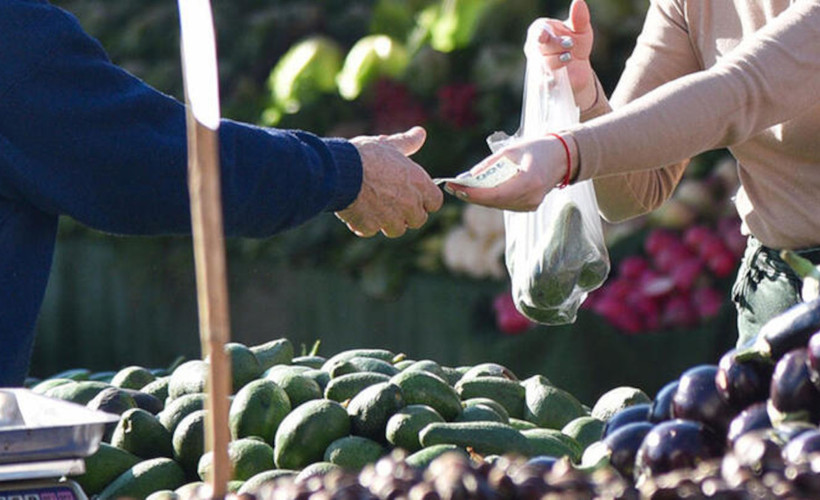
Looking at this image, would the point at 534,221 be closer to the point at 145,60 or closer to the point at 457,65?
the point at 457,65

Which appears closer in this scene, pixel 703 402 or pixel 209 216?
pixel 209 216

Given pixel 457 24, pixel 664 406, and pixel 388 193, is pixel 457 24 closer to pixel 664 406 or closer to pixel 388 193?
pixel 388 193

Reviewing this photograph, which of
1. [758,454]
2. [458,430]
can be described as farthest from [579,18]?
[758,454]

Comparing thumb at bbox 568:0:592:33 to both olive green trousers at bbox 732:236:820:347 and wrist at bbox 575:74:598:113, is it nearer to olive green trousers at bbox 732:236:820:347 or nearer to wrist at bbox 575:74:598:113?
wrist at bbox 575:74:598:113

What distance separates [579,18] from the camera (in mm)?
2340

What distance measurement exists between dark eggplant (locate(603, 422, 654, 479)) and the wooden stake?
0.43 meters

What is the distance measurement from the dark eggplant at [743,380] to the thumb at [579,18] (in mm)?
1080

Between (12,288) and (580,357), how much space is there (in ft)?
9.12

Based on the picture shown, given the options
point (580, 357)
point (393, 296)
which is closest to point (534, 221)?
point (580, 357)

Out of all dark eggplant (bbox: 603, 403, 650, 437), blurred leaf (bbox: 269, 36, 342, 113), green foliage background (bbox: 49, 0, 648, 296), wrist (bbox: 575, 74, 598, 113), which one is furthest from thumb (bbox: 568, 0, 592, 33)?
blurred leaf (bbox: 269, 36, 342, 113)

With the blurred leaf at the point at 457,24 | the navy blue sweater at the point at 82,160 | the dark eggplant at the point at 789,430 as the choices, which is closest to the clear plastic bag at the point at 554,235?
the navy blue sweater at the point at 82,160

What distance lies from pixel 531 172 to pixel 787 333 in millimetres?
596

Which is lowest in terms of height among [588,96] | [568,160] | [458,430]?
[458,430]

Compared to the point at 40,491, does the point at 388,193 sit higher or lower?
higher
